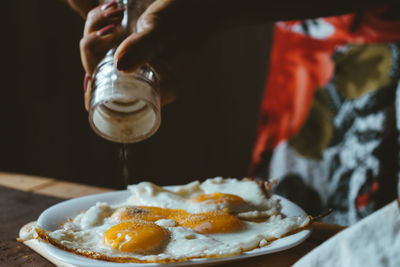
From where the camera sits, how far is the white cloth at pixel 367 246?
72 cm

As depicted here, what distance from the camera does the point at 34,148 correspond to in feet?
11.2

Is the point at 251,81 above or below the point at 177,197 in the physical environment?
above

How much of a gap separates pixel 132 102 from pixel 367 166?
1.20m

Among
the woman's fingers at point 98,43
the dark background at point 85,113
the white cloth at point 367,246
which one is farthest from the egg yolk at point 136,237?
the dark background at point 85,113

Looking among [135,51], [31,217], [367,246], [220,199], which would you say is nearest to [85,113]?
[31,217]

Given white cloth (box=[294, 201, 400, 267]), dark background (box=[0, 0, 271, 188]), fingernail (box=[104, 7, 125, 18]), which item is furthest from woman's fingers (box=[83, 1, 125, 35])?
dark background (box=[0, 0, 271, 188])

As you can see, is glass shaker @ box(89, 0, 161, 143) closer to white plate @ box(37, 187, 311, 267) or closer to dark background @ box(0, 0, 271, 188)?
white plate @ box(37, 187, 311, 267)

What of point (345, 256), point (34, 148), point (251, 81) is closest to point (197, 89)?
point (251, 81)

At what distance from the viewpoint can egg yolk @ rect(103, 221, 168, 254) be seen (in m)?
1.03

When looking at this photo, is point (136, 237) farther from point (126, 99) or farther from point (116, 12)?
point (116, 12)

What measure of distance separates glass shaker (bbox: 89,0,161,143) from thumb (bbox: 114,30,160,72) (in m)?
0.04

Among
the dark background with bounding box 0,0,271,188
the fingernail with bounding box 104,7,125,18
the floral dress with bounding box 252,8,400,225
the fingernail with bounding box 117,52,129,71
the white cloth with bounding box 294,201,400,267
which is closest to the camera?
the white cloth with bounding box 294,201,400,267

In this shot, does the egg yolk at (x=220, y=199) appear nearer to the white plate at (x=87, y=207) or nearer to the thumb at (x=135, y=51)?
the white plate at (x=87, y=207)

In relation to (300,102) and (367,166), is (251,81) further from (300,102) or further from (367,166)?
(367,166)
